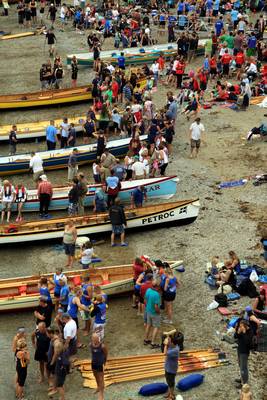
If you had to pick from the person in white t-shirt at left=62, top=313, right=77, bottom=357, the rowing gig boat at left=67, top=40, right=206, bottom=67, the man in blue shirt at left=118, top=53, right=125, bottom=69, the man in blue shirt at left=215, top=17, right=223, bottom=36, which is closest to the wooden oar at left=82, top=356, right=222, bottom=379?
the person in white t-shirt at left=62, top=313, right=77, bottom=357

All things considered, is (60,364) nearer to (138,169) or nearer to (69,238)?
(69,238)

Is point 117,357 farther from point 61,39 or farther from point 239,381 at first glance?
point 61,39

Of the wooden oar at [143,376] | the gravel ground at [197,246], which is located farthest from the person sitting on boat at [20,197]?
the wooden oar at [143,376]

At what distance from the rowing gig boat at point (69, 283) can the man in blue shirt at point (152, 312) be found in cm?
191

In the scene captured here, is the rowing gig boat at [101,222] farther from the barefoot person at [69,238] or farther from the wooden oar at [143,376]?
the wooden oar at [143,376]

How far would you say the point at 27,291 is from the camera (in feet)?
67.4

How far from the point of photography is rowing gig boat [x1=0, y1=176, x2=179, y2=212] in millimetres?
24828

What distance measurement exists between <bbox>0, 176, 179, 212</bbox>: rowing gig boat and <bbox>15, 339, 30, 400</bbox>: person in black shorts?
9.02 m

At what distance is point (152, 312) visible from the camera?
59.1ft

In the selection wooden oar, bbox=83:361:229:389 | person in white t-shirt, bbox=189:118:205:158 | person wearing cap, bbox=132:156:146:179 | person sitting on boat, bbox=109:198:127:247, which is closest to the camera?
wooden oar, bbox=83:361:229:389

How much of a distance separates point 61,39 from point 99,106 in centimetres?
1577

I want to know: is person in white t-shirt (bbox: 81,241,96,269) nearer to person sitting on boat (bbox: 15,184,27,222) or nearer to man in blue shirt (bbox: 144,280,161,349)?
man in blue shirt (bbox: 144,280,161,349)

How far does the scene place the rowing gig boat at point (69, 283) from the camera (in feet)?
65.5

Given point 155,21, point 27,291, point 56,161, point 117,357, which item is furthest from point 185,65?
point 117,357
